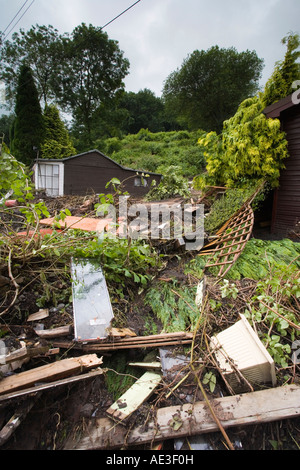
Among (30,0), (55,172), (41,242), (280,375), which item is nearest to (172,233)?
(41,242)

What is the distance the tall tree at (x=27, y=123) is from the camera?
63.4 ft

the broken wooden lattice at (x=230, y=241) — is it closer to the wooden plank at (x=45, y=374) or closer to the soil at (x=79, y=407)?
the soil at (x=79, y=407)

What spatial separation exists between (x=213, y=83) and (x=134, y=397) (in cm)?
3208

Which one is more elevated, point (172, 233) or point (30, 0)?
point (30, 0)

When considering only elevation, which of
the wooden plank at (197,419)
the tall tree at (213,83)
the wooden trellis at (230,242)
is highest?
the tall tree at (213,83)

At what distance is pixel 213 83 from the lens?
1063 inches

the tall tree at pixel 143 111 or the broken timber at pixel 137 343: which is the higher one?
the tall tree at pixel 143 111

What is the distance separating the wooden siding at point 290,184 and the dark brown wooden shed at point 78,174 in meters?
8.77

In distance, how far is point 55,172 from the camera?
14383 mm

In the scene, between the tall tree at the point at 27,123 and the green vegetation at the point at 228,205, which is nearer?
the green vegetation at the point at 228,205

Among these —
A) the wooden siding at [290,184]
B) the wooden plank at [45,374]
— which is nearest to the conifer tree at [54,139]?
the wooden siding at [290,184]

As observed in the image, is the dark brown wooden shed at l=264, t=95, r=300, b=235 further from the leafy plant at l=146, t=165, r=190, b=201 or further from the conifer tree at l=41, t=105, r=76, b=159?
the conifer tree at l=41, t=105, r=76, b=159

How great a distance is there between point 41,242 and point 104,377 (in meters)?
1.75
